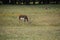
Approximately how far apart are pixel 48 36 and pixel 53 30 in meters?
0.19

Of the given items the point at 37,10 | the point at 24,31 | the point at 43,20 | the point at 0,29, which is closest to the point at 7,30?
the point at 0,29

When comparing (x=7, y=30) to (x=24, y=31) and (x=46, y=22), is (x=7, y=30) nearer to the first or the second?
(x=24, y=31)

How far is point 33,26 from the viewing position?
1.98 metres

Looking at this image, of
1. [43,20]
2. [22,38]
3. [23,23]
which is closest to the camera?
[22,38]

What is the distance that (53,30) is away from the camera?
1854mm

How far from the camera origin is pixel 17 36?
1680mm

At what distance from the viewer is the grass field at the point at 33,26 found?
1.68 m

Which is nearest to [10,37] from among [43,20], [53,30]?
[53,30]

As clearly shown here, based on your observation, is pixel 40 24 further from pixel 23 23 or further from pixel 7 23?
pixel 7 23

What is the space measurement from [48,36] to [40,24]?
1.24 feet

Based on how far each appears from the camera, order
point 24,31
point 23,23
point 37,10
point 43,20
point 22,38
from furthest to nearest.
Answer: point 37,10, point 43,20, point 23,23, point 24,31, point 22,38

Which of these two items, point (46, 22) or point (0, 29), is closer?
point (0, 29)

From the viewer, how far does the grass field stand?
5.52 ft

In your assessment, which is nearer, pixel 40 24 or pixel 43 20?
pixel 40 24
